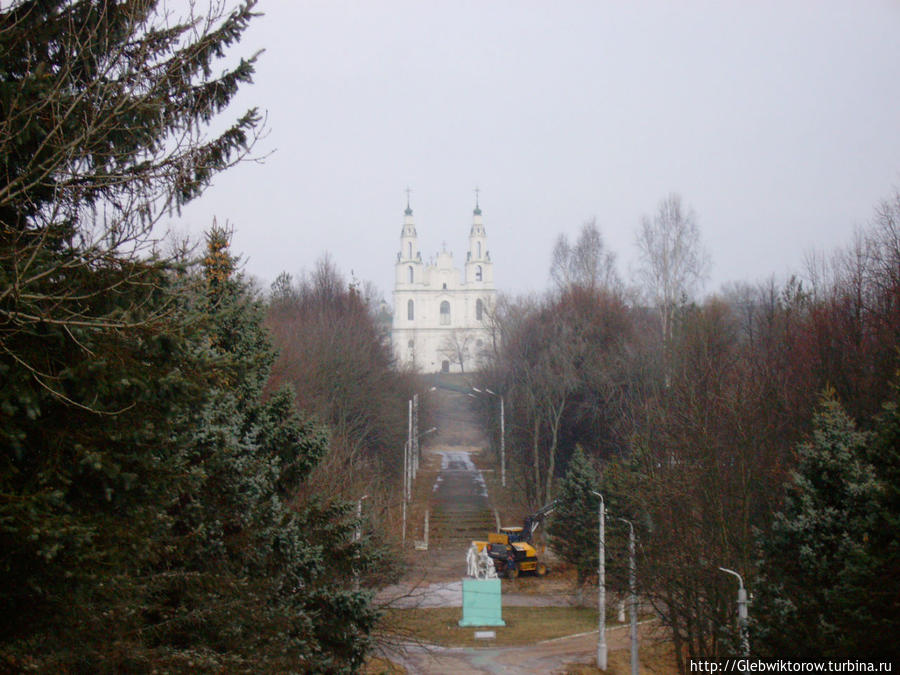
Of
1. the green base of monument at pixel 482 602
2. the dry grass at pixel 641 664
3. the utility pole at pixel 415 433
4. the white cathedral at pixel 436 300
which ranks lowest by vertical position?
the dry grass at pixel 641 664

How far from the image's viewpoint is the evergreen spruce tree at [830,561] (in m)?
10.6

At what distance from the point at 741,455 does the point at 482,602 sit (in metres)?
9.89

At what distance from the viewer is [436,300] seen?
360ft

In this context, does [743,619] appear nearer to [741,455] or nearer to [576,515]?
[741,455]

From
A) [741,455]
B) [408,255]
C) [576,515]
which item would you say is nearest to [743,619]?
[741,455]

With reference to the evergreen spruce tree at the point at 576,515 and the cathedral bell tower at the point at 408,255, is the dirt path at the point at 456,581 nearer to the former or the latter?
the evergreen spruce tree at the point at 576,515

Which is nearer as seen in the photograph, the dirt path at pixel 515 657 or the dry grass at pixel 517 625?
the dirt path at pixel 515 657

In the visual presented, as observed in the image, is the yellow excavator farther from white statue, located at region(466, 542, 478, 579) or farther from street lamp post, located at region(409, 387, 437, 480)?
street lamp post, located at region(409, 387, 437, 480)

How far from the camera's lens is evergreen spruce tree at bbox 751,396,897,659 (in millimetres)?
10625

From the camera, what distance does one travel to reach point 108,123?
6.22m

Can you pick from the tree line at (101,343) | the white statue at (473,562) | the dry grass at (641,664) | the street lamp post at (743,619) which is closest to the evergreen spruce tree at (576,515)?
the white statue at (473,562)

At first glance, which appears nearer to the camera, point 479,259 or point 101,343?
point 101,343

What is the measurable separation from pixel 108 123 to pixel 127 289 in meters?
1.12

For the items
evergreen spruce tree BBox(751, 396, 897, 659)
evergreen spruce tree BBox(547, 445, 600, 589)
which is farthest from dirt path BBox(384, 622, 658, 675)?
evergreen spruce tree BBox(751, 396, 897, 659)
